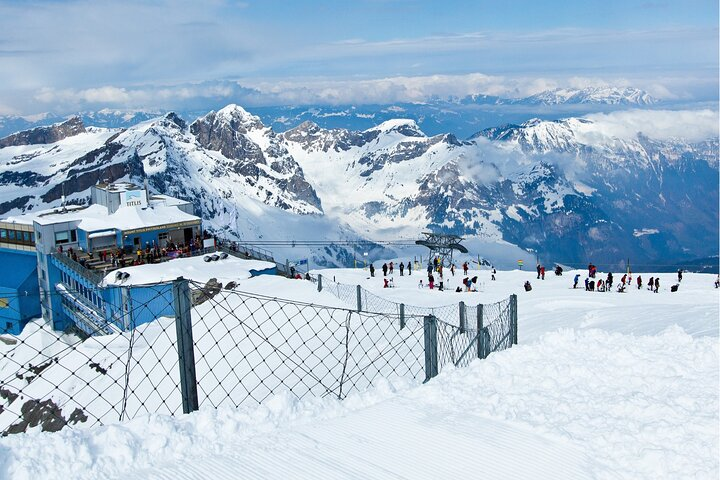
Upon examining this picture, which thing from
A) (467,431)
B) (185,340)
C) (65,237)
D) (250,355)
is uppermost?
(185,340)

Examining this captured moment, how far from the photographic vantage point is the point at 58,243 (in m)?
53.9

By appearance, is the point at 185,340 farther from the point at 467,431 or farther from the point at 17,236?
the point at 17,236

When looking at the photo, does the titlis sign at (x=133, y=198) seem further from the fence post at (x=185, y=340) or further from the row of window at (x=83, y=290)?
the fence post at (x=185, y=340)

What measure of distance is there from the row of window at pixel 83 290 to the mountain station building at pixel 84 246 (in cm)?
5

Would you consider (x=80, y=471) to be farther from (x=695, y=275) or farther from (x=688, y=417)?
(x=695, y=275)

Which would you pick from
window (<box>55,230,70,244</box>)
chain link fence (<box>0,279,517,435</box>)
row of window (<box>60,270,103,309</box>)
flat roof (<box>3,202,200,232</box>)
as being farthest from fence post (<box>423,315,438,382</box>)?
window (<box>55,230,70,244</box>)

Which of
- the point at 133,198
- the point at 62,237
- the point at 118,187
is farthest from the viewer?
the point at 118,187

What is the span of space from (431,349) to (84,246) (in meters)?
50.3

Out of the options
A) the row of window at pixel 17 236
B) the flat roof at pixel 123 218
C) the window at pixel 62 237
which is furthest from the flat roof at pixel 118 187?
the row of window at pixel 17 236

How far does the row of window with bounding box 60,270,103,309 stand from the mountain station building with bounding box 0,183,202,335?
5cm

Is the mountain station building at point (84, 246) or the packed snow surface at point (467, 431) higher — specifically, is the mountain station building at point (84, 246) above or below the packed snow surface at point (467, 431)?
below

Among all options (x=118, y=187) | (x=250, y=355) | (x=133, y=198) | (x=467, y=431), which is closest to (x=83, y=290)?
(x=133, y=198)

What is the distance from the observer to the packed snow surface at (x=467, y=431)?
20.1 ft

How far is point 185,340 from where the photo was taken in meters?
7.11
